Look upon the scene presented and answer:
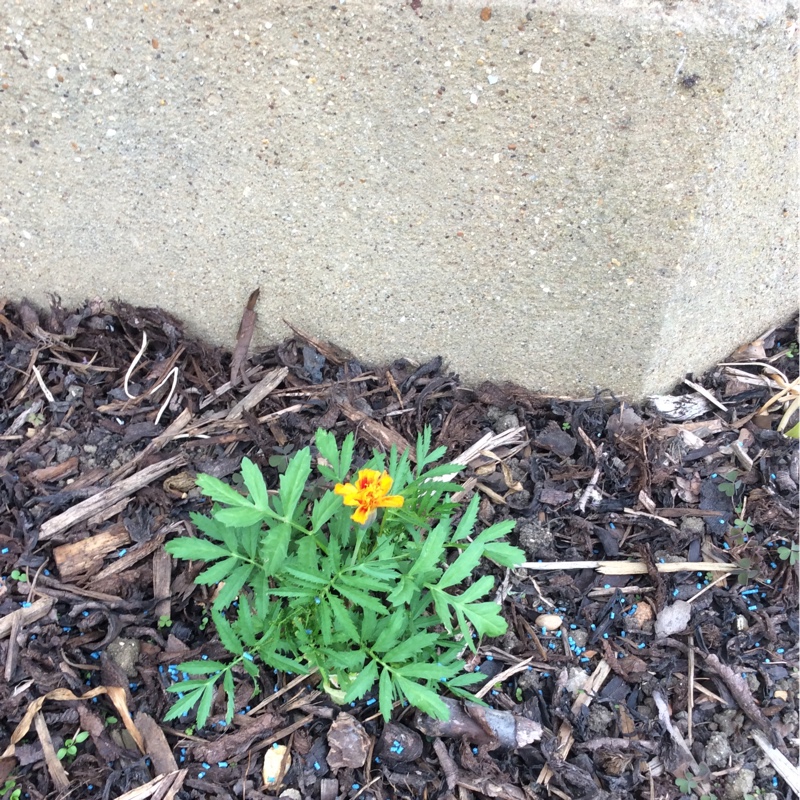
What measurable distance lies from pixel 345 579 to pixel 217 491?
32 centimetres

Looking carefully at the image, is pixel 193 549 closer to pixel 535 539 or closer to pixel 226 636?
pixel 226 636

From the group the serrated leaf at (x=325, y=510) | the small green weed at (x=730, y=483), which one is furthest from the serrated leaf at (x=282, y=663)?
the small green weed at (x=730, y=483)

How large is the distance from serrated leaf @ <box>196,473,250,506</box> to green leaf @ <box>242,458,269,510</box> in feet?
0.07

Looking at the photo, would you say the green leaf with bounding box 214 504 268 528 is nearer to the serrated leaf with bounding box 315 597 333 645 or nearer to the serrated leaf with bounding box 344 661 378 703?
the serrated leaf with bounding box 315 597 333 645

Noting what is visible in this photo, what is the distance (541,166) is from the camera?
1.74m

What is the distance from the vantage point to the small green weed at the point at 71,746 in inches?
62.9

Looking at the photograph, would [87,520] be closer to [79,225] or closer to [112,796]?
[112,796]

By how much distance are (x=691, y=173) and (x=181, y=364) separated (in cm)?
159

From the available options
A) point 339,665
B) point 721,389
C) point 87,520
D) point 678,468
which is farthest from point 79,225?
point 721,389

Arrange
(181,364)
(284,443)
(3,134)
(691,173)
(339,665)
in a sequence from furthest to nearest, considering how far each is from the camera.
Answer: (181,364)
(284,443)
(3,134)
(691,173)
(339,665)

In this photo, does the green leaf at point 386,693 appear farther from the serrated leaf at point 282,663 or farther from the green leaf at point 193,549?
the green leaf at point 193,549

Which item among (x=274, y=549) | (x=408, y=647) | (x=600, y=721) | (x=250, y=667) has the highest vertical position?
(x=274, y=549)

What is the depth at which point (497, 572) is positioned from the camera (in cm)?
185

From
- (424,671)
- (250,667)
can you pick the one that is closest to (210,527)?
(250,667)
